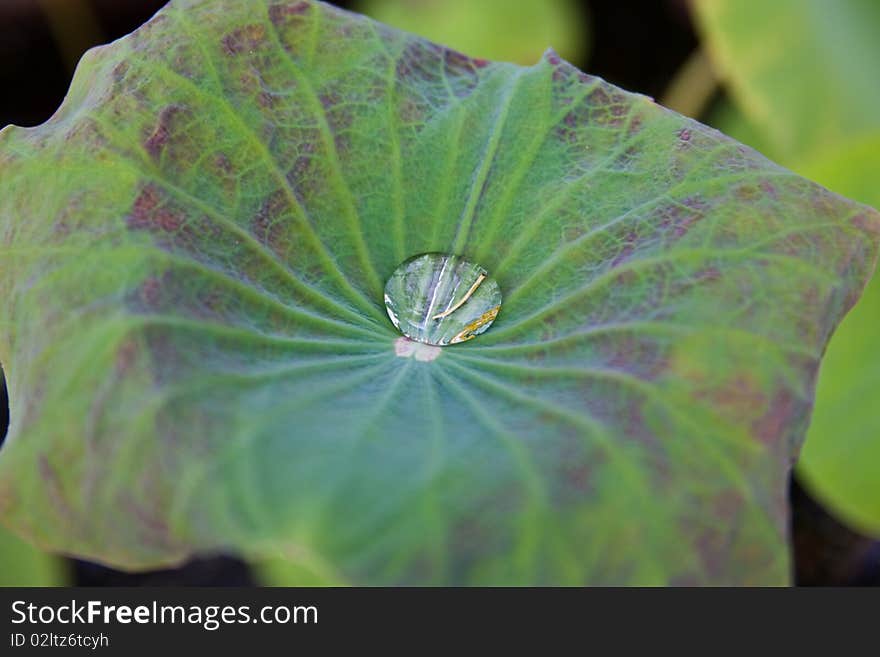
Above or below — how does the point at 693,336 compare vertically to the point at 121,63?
below

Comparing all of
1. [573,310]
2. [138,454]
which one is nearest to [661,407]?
[573,310]

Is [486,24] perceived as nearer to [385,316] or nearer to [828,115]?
[828,115]

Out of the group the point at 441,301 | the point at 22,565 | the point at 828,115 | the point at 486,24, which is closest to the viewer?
the point at 441,301

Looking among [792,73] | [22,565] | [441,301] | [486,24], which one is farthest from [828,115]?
[22,565]

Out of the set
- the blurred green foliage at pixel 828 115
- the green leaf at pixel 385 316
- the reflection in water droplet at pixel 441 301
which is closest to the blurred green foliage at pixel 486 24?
the blurred green foliage at pixel 828 115

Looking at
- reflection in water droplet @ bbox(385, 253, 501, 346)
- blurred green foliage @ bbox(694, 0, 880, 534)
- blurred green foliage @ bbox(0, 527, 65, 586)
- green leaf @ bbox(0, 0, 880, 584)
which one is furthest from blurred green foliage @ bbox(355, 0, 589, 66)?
blurred green foliage @ bbox(0, 527, 65, 586)

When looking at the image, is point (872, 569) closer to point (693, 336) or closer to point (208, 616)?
point (693, 336)
